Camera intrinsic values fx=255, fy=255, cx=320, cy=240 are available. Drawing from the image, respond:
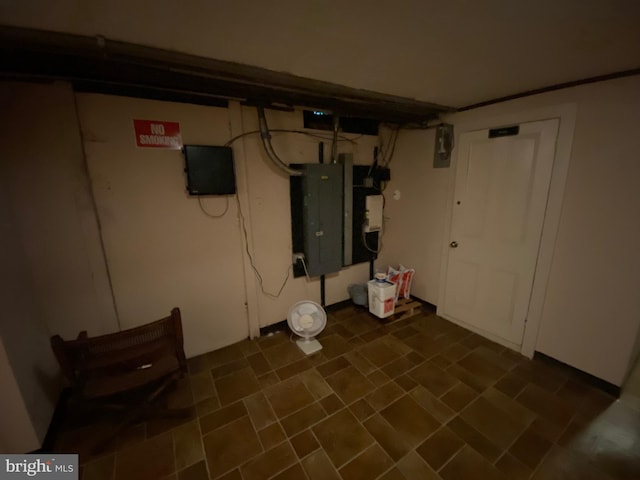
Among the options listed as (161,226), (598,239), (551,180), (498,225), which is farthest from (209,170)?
(598,239)

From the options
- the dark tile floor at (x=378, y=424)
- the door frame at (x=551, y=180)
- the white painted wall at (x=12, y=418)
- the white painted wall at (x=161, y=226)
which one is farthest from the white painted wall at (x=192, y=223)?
the door frame at (x=551, y=180)

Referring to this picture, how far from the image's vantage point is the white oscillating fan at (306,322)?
8.49 feet

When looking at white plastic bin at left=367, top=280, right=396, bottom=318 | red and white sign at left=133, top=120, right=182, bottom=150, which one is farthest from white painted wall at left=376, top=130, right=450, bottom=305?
red and white sign at left=133, top=120, right=182, bottom=150

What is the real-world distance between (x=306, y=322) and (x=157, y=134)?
6.91 ft

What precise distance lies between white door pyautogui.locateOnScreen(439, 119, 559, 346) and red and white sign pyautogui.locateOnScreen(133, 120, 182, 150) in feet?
8.86

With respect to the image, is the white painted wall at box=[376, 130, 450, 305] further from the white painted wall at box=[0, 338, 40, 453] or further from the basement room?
the white painted wall at box=[0, 338, 40, 453]

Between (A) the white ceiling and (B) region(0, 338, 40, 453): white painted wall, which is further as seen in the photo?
(B) region(0, 338, 40, 453): white painted wall

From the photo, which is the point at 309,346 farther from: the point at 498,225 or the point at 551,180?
the point at 551,180

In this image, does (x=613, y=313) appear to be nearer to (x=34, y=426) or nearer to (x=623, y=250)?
(x=623, y=250)

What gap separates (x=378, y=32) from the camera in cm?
128

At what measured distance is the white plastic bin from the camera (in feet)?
9.51

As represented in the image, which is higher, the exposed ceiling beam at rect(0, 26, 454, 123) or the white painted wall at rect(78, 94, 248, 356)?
the exposed ceiling beam at rect(0, 26, 454, 123)

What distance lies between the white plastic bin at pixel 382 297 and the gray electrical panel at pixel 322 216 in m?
0.50

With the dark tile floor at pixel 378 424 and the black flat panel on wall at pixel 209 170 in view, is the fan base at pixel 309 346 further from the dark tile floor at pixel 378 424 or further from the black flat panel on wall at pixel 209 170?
the black flat panel on wall at pixel 209 170
